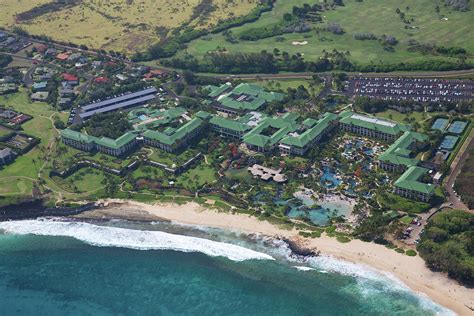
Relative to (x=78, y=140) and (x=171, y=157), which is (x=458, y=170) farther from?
(x=78, y=140)

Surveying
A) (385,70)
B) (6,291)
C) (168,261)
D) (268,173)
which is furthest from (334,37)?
(6,291)

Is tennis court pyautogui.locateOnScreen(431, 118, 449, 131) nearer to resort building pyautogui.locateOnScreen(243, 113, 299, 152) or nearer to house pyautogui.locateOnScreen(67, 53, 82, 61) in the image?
resort building pyautogui.locateOnScreen(243, 113, 299, 152)

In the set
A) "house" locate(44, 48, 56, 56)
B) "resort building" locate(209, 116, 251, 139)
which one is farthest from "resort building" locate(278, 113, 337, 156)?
"house" locate(44, 48, 56, 56)

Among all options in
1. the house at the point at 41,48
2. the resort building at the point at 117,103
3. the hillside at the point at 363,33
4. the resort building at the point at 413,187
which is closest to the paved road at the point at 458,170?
the resort building at the point at 413,187

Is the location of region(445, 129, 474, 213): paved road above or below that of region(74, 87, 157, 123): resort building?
above

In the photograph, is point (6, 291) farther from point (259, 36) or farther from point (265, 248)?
point (259, 36)

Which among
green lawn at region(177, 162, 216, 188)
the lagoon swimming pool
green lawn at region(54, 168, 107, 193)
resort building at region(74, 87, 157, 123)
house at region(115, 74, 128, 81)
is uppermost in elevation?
the lagoon swimming pool
